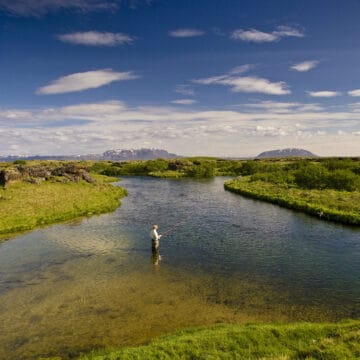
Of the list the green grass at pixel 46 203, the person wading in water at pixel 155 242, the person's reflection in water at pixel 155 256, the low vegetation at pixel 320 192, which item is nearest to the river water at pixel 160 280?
the person's reflection in water at pixel 155 256

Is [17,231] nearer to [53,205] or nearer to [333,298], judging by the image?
[53,205]

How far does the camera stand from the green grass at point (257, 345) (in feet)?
41.2

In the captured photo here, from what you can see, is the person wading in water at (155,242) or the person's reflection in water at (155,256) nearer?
the person's reflection in water at (155,256)

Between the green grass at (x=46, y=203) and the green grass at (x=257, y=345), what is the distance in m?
30.9

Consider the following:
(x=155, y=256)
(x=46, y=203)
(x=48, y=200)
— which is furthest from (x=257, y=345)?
(x=48, y=200)

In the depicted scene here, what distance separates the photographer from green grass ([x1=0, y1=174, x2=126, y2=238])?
4191 centimetres

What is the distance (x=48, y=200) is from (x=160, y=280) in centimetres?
3545

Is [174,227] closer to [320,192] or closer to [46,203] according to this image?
[46,203]

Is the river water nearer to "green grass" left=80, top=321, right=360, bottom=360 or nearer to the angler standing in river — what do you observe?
the angler standing in river

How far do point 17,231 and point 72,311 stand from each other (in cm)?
2396

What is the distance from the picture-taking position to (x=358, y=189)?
6406 cm

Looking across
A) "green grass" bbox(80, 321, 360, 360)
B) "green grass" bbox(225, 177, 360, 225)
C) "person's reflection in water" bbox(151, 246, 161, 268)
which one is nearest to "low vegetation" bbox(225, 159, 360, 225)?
"green grass" bbox(225, 177, 360, 225)

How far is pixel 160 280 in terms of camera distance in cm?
2466

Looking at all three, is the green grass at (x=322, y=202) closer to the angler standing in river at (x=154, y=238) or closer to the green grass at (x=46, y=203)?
the angler standing in river at (x=154, y=238)
